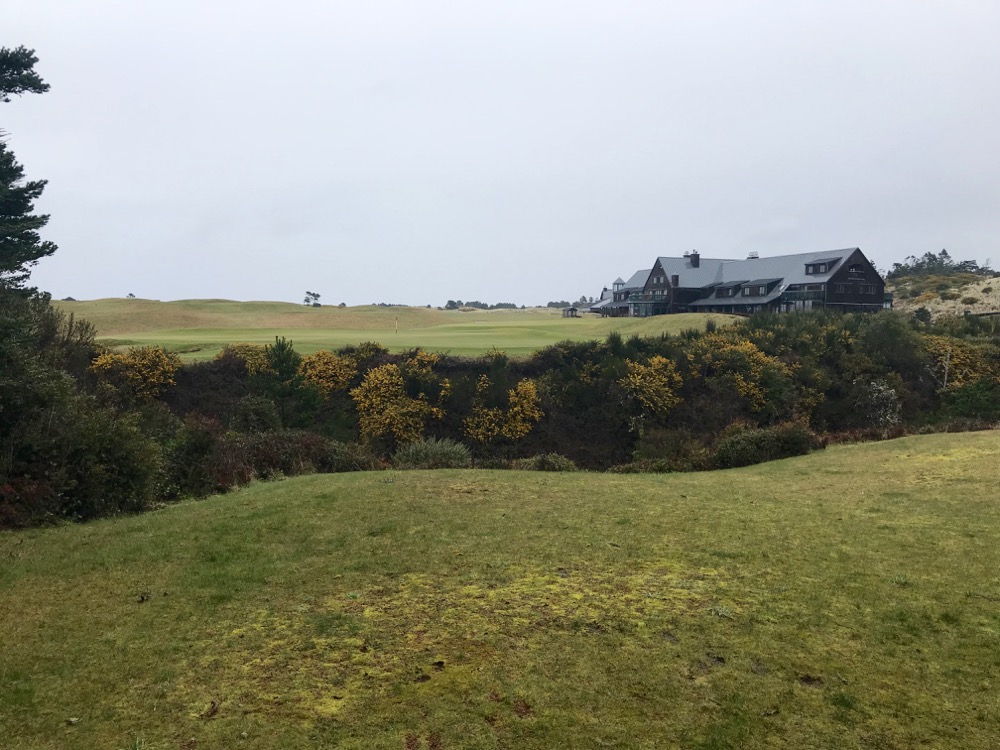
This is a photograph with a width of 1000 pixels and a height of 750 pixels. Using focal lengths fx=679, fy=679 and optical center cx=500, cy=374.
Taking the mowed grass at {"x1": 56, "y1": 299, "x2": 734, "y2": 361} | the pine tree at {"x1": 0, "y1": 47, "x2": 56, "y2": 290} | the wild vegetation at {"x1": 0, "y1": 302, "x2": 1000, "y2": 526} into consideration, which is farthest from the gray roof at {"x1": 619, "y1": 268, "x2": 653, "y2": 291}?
the pine tree at {"x1": 0, "y1": 47, "x2": 56, "y2": 290}

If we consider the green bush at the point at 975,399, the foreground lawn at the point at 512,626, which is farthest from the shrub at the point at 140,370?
the green bush at the point at 975,399

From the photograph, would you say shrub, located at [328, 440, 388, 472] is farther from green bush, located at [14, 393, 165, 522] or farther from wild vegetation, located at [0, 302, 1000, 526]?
green bush, located at [14, 393, 165, 522]

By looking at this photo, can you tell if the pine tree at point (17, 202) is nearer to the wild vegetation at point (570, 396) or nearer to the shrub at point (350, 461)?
the wild vegetation at point (570, 396)

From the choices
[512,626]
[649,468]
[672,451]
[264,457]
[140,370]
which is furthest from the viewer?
[140,370]

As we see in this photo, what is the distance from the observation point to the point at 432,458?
20328 millimetres

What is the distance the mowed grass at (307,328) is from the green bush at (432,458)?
1649 cm

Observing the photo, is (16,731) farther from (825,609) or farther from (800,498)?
(800,498)

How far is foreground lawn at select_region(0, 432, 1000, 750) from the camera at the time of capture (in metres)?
5.26

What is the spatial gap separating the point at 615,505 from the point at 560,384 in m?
22.0

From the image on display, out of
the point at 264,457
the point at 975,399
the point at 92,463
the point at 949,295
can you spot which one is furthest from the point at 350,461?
the point at 949,295

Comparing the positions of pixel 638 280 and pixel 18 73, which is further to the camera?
pixel 638 280

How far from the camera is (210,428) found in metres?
19.3

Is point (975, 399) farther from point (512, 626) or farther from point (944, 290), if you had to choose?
point (944, 290)

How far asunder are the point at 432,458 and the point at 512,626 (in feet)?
44.3
